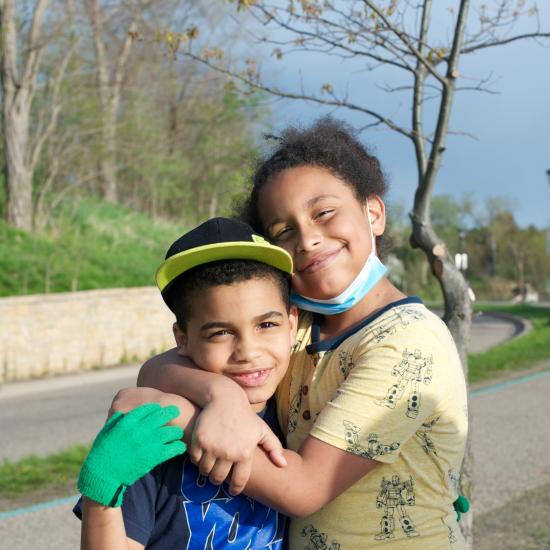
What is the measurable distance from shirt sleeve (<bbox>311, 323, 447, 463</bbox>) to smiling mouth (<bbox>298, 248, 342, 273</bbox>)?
33cm

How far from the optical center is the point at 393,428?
197 centimetres

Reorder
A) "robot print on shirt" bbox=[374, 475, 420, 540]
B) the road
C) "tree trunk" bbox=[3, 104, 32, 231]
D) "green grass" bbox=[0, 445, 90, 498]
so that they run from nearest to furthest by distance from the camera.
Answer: "robot print on shirt" bbox=[374, 475, 420, 540] < the road < "green grass" bbox=[0, 445, 90, 498] < "tree trunk" bbox=[3, 104, 32, 231]

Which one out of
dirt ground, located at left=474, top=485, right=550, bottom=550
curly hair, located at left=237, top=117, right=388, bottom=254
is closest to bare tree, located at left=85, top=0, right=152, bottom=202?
dirt ground, located at left=474, top=485, right=550, bottom=550

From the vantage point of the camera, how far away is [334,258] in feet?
7.50

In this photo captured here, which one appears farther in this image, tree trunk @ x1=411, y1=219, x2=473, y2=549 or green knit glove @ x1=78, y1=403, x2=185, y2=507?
tree trunk @ x1=411, y1=219, x2=473, y2=549

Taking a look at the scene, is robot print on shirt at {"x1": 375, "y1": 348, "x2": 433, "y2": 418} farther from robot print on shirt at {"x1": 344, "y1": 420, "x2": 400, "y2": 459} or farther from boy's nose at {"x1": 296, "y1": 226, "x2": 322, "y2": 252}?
boy's nose at {"x1": 296, "y1": 226, "x2": 322, "y2": 252}

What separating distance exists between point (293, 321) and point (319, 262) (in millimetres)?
A: 177

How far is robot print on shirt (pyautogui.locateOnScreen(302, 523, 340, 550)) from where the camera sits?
204 cm

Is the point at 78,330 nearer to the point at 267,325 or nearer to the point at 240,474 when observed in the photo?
the point at 267,325

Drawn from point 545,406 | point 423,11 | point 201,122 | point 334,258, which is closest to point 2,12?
point 201,122

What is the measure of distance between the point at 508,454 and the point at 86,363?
9696mm

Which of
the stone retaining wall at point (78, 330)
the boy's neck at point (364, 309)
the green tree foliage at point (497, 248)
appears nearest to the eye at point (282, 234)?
the boy's neck at point (364, 309)

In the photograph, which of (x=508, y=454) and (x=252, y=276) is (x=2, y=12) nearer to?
(x=508, y=454)

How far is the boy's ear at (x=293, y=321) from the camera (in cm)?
225
